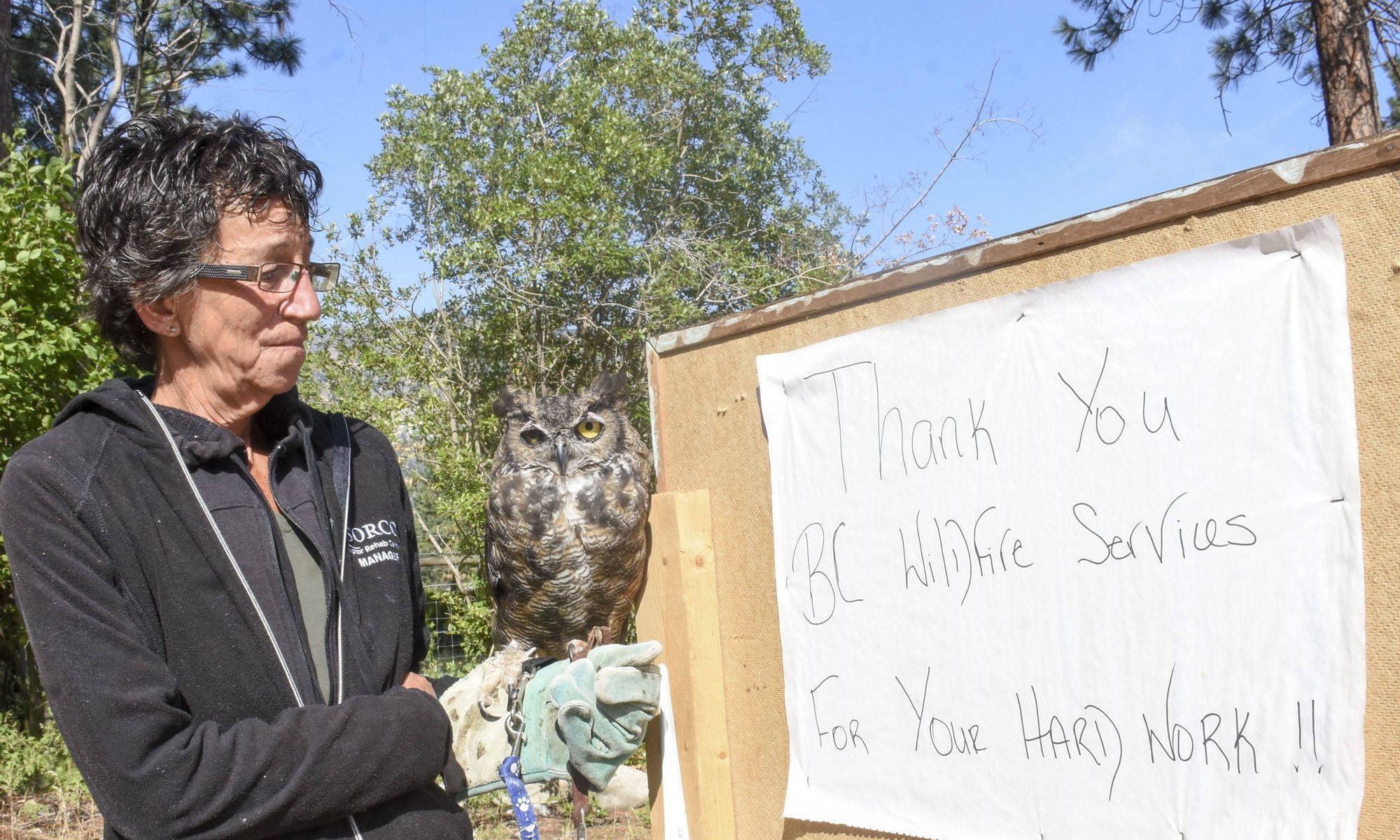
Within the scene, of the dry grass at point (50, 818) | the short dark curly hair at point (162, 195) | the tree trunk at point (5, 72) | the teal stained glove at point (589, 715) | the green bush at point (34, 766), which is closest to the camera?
the short dark curly hair at point (162, 195)

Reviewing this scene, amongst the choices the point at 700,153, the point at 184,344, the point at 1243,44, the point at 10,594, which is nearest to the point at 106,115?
the point at 10,594

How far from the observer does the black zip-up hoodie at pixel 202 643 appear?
1023 mm

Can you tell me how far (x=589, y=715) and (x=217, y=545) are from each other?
67 centimetres

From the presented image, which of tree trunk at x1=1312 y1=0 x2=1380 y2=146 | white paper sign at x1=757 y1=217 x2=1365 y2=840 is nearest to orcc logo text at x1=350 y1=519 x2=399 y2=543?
white paper sign at x1=757 y1=217 x2=1365 y2=840

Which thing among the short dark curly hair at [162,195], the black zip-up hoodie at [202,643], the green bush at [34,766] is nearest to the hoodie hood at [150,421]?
the black zip-up hoodie at [202,643]

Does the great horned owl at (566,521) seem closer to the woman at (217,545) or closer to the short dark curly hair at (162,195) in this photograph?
the woman at (217,545)

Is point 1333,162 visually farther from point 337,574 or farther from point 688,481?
point 337,574

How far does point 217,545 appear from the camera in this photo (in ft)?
3.88

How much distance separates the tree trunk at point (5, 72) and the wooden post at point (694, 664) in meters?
6.14

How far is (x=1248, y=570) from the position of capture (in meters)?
1.02

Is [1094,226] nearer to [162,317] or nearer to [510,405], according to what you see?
[162,317]

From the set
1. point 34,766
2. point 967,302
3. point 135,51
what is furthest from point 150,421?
point 135,51

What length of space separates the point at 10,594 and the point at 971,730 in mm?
6162

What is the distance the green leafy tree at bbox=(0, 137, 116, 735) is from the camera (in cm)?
396
